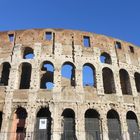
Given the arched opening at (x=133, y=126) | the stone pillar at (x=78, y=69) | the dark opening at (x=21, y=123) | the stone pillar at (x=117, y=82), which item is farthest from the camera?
A: the stone pillar at (x=117, y=82)

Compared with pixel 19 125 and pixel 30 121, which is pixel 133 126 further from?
pixel 19 125

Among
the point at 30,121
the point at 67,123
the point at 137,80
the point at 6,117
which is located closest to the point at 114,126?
the point at 67,123

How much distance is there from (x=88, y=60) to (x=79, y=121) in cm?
529

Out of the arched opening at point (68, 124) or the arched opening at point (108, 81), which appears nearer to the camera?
the arched opening at point (68, 124)

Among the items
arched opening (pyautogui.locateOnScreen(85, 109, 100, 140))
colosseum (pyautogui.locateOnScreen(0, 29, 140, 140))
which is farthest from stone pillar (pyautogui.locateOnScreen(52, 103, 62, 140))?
arched opening (pyautogui.locateOnScreen(85, 109, 100, 140))

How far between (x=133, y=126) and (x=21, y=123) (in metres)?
8.54

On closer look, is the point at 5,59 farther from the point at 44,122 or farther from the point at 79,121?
the point at 79,121

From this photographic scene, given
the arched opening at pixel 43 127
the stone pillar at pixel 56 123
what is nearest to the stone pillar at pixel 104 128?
the stone pillar at pixel 56 123

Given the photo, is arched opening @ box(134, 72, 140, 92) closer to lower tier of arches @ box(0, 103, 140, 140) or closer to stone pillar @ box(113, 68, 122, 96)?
stone pillar @ box(113, 68, 122, 96)

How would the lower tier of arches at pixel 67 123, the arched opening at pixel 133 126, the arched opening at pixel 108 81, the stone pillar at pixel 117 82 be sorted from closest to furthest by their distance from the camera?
the lower tier of arches at pixel 67 123, the arched opening at pixel 133 126, the stone pillar at pixel 117 82, the arched opening at pixel 108 81

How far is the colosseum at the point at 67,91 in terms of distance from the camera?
52.3 feet

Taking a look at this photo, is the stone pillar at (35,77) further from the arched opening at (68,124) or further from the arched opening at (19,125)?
the arched opening at (68,124)

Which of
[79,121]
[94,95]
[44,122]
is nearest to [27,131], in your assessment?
[44,122]

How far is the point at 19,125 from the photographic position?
16.3 m
